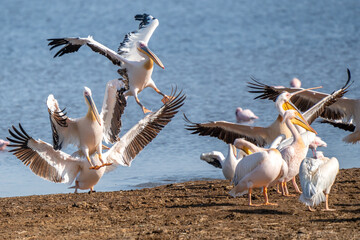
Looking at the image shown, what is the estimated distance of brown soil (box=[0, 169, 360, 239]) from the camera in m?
5.42

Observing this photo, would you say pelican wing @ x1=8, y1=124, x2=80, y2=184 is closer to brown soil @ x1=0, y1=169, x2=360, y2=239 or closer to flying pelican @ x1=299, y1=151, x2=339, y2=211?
brown soil @ x1=0, y1=169, x2=360, y2=239

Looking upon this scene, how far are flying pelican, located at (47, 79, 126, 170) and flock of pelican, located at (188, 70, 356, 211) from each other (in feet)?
3.49

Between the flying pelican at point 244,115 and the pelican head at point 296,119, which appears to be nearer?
the pelican head at point 296,119

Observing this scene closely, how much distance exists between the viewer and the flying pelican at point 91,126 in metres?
7.81

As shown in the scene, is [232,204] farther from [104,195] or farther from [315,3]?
[315,3]

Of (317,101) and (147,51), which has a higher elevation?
(147,51)

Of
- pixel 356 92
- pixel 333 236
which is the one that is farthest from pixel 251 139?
pixel 356 92

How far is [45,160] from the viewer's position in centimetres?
781

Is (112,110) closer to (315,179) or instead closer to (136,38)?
(136,38)

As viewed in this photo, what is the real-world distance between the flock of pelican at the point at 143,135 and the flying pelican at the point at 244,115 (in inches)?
79.4

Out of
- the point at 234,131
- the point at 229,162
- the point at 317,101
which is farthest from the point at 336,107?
the point at 229,162

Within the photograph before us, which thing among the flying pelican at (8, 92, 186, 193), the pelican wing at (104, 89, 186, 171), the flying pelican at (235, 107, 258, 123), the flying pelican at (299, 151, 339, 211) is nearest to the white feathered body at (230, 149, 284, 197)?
the flying pelican at (299, 151, 339, 211)

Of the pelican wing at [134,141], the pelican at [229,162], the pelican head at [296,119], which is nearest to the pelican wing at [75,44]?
the pelican wing at [134,141]

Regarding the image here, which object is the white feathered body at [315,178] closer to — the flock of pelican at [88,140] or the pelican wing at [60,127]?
the flock of pelican at [88,140]
